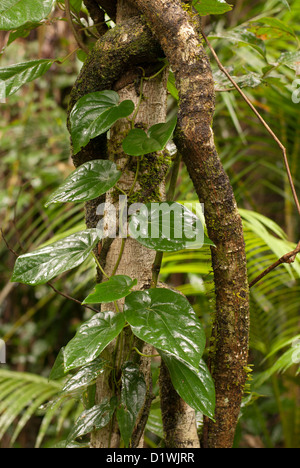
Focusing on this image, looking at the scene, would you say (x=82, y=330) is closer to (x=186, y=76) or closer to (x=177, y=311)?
(x=177, y=311)

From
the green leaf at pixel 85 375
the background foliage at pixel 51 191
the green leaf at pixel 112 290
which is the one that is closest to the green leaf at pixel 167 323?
the green leaf at pixel 112 290

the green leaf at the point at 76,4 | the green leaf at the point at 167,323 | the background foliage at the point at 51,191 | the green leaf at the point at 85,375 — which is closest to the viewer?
the green leaf at the point at 167,323

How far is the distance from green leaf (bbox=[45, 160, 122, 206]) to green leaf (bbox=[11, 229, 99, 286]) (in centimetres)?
6

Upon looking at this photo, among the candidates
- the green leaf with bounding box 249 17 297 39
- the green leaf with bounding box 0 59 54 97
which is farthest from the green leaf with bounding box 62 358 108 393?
the green leaf with bounding box 249 17 297 39

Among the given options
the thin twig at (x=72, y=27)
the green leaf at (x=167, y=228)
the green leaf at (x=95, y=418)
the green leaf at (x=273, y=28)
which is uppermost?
the green leaf at (x=273, y=28)

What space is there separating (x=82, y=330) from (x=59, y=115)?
5.38 ft

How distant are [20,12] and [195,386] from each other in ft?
1.59

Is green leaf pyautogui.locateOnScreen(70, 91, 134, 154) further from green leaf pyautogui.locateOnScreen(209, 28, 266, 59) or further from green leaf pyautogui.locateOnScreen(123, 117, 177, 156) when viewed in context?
green leaf pyautogui.locateOnScreen(209, 28, 266, 59)

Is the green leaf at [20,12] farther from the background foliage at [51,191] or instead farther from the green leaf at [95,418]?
the background foliage at [51,191]

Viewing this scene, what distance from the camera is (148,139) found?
476 millimetres

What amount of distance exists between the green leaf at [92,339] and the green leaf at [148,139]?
20cm

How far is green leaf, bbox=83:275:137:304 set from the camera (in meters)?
0.41

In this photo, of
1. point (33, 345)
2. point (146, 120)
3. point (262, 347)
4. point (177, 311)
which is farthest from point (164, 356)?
point (33, 345)

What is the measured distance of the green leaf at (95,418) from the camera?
0.51 meters
